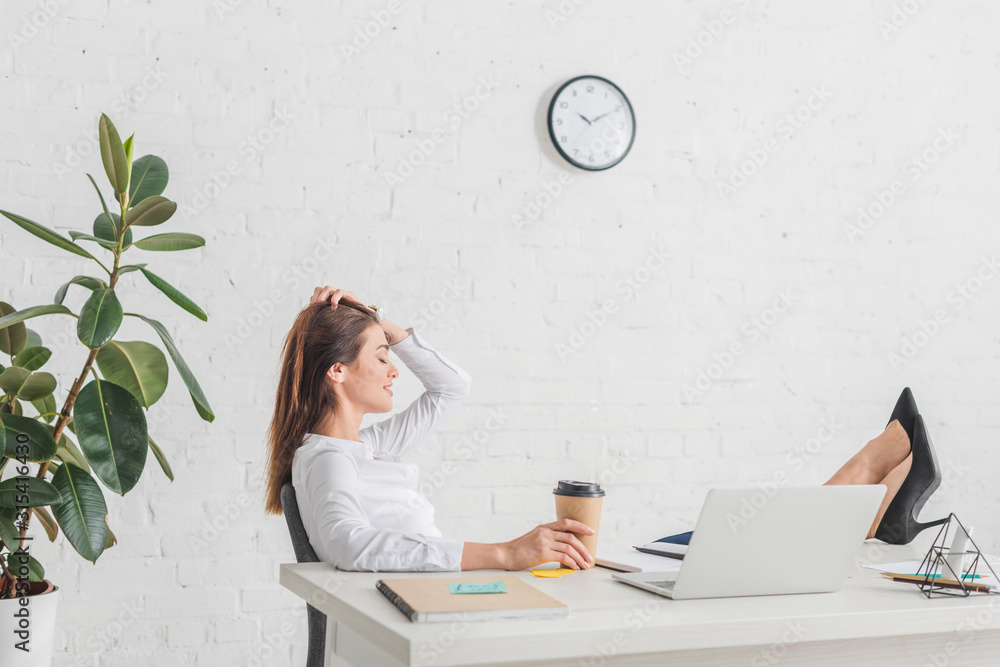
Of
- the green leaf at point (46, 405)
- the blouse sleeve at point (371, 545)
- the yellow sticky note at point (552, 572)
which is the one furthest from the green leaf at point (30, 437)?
the yellow sticky note at point (552, 572)

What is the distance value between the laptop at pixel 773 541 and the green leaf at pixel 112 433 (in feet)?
3.37

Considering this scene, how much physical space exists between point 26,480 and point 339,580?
0.88 metres

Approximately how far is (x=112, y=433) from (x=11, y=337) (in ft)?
1.45

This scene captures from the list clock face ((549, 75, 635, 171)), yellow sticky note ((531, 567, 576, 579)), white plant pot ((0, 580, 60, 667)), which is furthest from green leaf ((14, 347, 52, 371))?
clock face ((549, 75, 635, 171))

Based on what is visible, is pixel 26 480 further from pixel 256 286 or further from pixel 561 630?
pixel 561 630

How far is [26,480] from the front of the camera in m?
1.72

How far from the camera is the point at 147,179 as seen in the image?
1.94 metres

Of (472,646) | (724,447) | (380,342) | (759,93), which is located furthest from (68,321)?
(759,93)

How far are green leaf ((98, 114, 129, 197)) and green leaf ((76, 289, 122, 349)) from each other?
0.92ft

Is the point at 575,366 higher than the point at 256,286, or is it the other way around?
the point at 256,286

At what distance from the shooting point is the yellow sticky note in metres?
1.29

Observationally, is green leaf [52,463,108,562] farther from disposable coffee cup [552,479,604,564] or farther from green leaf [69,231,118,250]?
disposable coffee cup [552,479,604,564]

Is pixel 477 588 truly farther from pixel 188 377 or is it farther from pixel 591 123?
pixel 591 123

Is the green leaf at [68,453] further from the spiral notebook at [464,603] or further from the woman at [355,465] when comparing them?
the spiral notebook at [464,603]
